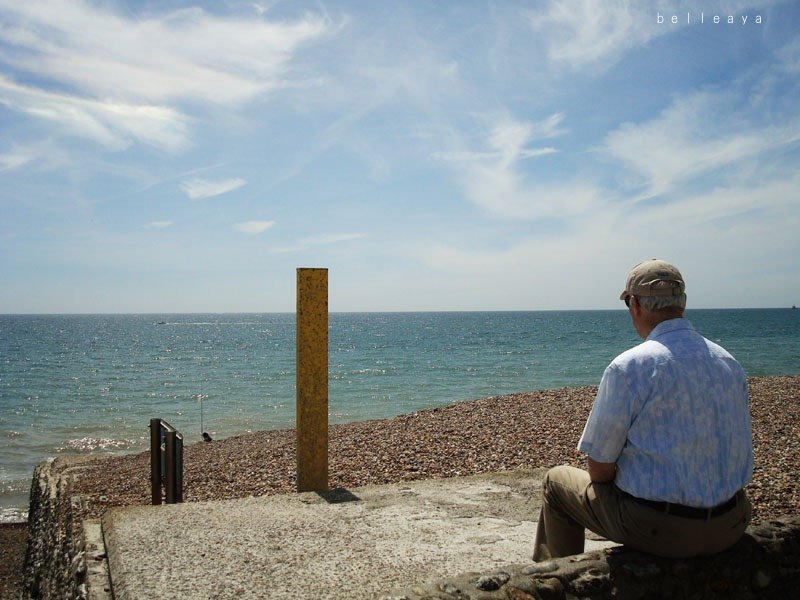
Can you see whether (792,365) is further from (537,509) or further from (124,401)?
(537,509)

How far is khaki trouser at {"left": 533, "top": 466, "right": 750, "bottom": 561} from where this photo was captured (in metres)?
2.57

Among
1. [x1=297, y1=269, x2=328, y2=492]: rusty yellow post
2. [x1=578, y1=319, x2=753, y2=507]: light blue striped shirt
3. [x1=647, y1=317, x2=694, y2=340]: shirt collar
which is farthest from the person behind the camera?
[x1=297, y1=269, x2=328, y2=492]: rusty yellow post

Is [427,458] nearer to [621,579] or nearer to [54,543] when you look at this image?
[54,543]

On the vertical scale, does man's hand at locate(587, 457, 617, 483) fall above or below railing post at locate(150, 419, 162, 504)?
above

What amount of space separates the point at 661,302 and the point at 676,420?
0.49 m

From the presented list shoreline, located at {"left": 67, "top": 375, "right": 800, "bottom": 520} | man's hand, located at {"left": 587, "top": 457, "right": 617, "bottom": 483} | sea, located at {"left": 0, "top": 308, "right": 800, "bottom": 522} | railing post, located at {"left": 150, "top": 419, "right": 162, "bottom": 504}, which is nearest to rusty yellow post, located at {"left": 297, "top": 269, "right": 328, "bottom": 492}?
railing post, located at {"left": 150, "top": 419, "right": 162, "bottom": 504}

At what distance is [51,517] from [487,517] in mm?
5422

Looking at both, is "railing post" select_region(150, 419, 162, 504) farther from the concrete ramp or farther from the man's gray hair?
the man's gray hair

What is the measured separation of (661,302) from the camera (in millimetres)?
2686

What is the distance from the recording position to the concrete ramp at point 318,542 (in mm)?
3277

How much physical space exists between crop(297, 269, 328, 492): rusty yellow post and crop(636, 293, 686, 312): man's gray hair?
3034mm

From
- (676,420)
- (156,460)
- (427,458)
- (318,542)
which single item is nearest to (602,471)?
(676,420)

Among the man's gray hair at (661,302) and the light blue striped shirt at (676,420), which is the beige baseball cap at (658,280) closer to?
the man's gray hair at (661,302)

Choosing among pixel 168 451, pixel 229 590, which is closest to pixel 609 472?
pixel 229 590
